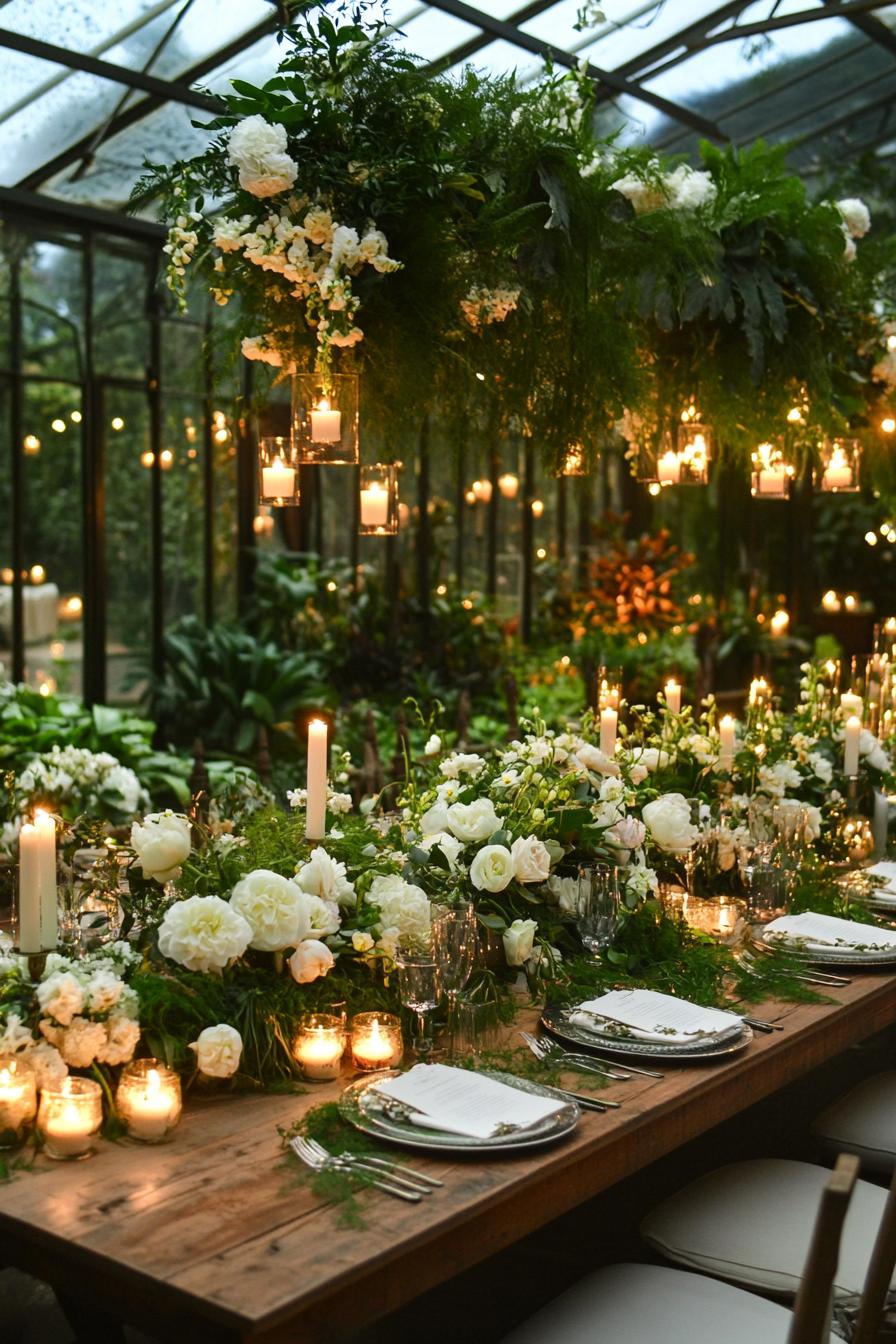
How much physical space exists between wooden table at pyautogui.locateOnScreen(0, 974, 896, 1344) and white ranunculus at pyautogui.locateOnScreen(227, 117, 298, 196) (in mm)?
1636

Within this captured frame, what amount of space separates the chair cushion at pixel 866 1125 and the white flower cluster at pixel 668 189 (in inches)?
80.5

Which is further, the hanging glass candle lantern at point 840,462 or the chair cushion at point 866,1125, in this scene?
the hanging glass candle lantern at point 840,462

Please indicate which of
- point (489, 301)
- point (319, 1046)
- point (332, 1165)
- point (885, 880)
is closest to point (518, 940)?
point (319, 1046)

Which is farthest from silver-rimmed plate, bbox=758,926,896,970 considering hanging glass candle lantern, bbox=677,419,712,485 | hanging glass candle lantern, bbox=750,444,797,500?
hanging glass candle lantern, bbox=750,444,797,500

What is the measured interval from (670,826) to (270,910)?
1.07 metres

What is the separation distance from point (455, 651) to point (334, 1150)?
710 cm

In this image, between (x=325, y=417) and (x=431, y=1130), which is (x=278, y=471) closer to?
(x=325, y=417)

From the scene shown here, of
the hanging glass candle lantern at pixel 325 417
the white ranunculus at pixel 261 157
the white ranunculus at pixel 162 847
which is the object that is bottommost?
the white ranunculus at pixel 162 847

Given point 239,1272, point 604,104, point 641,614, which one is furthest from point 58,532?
point 239,1272

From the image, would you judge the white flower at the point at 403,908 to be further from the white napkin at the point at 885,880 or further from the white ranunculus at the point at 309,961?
the white napkin at the point at 885,880

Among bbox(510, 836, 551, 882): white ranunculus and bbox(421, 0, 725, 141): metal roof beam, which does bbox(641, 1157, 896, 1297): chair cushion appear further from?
bbox(421, 0, 725, 141): metal roof beam

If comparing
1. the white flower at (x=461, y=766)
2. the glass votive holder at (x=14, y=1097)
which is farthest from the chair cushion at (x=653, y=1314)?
the white flower at (x=461, y=766)

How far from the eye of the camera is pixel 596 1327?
227 centimetres

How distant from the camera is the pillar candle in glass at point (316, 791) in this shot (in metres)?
2.74
